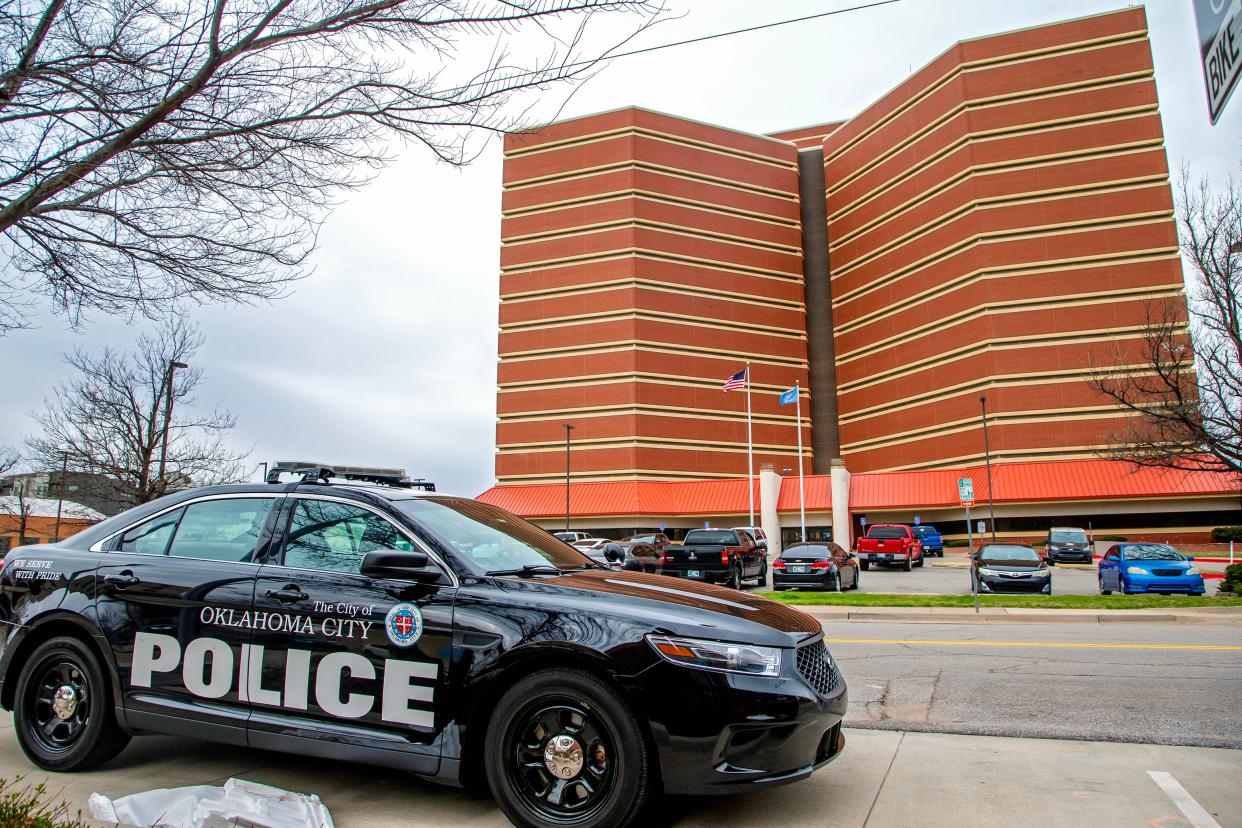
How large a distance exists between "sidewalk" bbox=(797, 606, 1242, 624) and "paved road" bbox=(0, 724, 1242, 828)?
8.81 m

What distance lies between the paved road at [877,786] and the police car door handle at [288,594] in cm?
99

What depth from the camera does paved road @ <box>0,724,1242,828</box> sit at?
12.6 feet

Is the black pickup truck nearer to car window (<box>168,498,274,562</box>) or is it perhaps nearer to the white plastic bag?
car window (<box>168,498,274,562</box>)

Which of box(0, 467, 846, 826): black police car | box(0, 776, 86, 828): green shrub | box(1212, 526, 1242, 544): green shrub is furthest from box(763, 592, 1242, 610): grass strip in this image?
box(1212, 526, 1242, 544): green shrub

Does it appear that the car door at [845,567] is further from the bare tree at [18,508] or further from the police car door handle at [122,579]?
the bare tree at [18,508]

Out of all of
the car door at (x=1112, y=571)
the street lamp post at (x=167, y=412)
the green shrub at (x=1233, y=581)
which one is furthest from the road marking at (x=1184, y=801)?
the street lamp post at (x=167, y=412)

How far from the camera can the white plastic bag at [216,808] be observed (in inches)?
137

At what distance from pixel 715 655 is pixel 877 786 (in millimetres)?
1599

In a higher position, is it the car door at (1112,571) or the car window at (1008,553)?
the car window at (1008,553)

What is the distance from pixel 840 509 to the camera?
51.4m

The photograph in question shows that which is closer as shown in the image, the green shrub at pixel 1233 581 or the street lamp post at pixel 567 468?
the green shrub at pixel 1233 581

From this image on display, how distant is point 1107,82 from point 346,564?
205ft

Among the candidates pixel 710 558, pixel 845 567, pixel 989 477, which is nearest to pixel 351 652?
pixel 710 558

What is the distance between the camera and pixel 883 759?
16.1 feet
